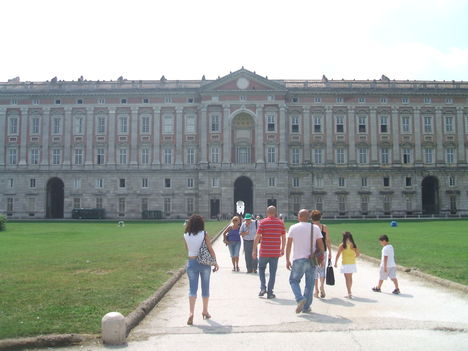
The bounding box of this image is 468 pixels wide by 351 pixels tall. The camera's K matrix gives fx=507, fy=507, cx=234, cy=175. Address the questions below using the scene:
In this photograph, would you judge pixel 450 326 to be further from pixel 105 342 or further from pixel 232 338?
pixel 105 342

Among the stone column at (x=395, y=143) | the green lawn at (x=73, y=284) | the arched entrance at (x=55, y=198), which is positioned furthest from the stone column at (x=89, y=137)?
the green lawn at (x=73, y=284)

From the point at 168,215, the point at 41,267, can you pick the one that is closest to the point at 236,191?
the point at 168,215

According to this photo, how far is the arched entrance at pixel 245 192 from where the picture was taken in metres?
71.2

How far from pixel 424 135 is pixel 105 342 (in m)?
69.0

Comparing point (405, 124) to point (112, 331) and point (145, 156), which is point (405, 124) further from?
point (112, 331)

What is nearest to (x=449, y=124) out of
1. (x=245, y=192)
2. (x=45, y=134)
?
(x=245, y=192)

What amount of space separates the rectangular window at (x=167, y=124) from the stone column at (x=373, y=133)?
27.8 meters

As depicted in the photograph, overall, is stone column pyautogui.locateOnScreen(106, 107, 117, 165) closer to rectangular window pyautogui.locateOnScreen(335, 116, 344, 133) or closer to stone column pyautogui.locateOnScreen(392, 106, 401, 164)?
rectangular window pyautogui.locateOnScreen(335, 116, 344, 133)

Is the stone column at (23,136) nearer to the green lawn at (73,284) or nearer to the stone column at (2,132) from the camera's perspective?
the stone column at (2,132)

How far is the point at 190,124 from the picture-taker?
7038 centimetres

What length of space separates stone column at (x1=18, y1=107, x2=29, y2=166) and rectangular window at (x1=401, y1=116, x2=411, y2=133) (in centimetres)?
5271

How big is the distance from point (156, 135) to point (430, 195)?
4001 cm

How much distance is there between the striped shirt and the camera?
1312 cm

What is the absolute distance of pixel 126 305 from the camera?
1108 cm
